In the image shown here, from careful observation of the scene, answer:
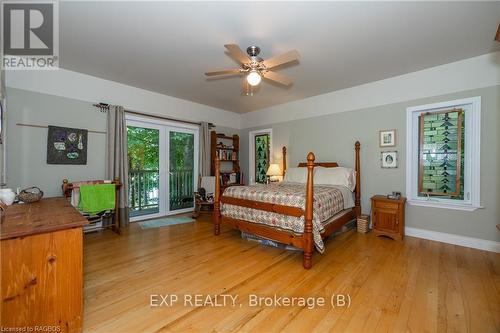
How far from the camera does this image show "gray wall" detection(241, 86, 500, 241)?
2838 millimetres

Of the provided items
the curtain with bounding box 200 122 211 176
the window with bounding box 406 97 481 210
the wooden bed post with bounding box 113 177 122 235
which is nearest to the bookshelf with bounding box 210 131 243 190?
the curtain with bounding box 200 122 211 176

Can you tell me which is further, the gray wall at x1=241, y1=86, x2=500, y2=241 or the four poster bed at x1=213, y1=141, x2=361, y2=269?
the gray wall at x1=241, y1=86, x2=500, y2=241

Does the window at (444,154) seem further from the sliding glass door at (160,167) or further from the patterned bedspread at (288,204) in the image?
the sliding glass door at (160,167)

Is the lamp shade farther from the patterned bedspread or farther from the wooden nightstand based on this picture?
the wooden nightstand

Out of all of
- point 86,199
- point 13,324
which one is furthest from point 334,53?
point 86,199

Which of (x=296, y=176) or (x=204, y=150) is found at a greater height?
(x=204, y=150)

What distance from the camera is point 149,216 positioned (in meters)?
4.46

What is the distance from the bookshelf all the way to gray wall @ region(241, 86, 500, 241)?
114cm

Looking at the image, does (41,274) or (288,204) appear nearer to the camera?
(41,274)

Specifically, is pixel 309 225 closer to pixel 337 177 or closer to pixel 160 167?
pixel 337 177

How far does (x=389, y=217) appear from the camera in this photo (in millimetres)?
3307

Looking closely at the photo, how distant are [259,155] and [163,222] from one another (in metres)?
2.82

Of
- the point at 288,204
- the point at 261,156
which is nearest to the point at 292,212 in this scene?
the point at 288,204

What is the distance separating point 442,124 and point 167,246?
4.34 metres
